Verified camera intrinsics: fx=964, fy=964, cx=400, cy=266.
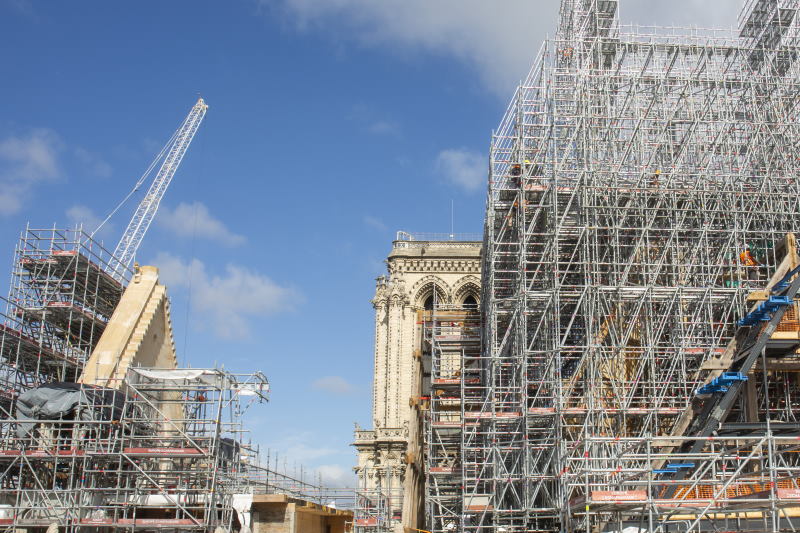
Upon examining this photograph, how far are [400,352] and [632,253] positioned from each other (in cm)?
2337

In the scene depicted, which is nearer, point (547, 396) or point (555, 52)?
point (547, 396)

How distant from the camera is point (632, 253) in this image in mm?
34031

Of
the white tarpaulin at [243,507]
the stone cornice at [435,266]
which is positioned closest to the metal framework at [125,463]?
the white tarpaulin at [243,507]

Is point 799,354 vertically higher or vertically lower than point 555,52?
lower

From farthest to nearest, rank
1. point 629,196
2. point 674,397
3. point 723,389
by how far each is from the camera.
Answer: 1. point 629,196
2. point 674,397
3. point 723,389

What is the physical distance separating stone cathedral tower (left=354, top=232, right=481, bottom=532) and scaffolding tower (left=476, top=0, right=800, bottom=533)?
42.0 feet

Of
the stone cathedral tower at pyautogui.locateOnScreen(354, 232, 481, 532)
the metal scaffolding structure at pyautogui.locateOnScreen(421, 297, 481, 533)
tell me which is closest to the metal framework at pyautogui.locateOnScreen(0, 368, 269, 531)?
the metal scaffolding structure at pyautogui.locateOnScreen(421, 297, 481, 533)

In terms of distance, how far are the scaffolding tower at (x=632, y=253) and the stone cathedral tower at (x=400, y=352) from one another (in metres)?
12.8

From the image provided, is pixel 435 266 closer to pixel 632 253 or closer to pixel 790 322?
pixel 632 253

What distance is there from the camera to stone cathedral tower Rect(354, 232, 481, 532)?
1982 inches

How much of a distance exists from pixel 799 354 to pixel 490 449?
1072 cm

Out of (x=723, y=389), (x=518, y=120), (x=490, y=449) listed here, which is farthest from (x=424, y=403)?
(x=723, y=389)

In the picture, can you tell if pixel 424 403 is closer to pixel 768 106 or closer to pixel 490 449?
pixel 490 449

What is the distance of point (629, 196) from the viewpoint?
34594 millimetres
